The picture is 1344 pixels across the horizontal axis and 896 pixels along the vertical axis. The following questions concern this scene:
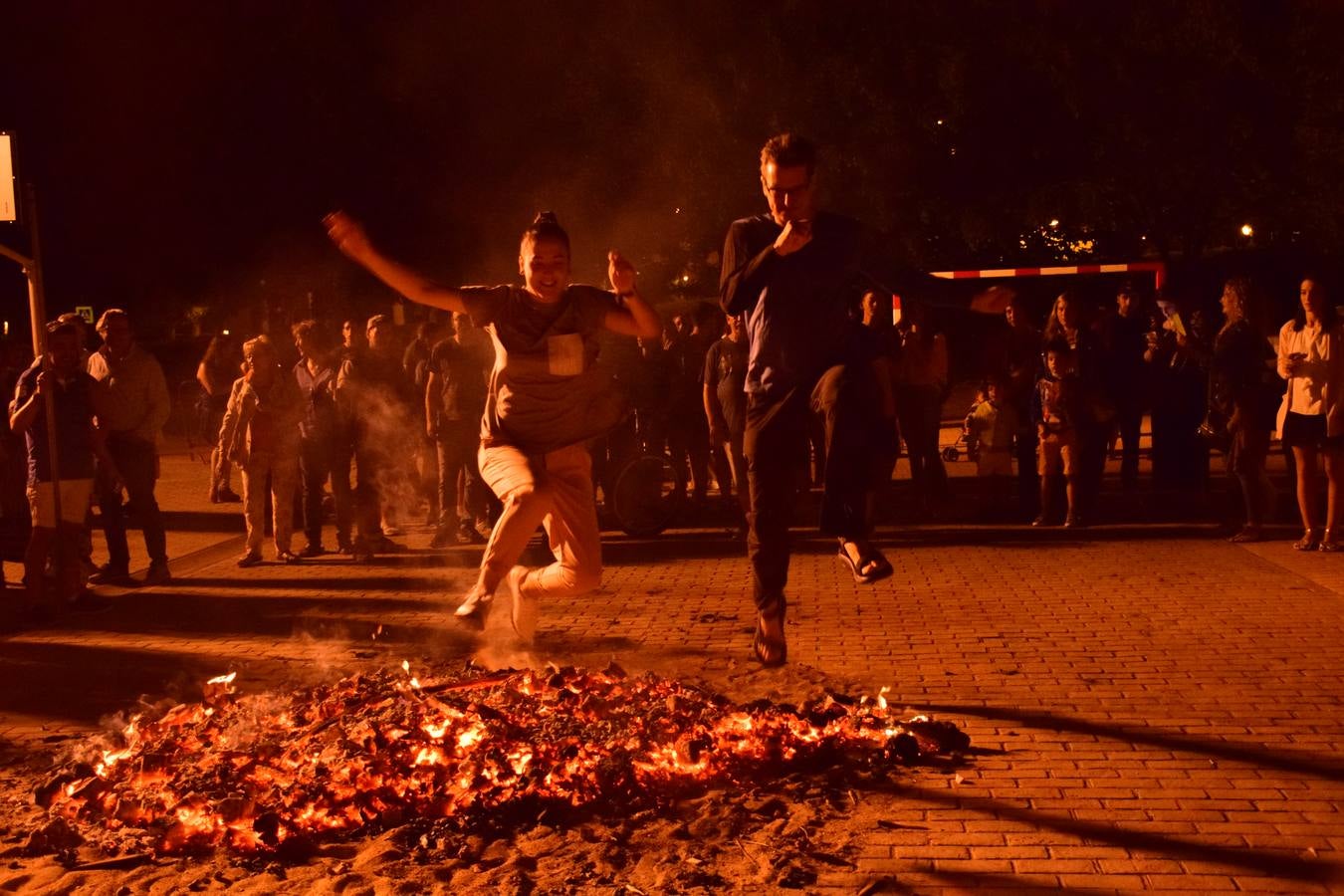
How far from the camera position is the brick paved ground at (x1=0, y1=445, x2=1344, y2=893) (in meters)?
5.05

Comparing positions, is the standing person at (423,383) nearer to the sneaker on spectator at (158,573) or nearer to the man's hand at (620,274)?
the sneaker on spectator at (158,573)

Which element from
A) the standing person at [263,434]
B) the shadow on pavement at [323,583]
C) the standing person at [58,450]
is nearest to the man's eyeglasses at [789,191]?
the shadow on pavement at [323,583]

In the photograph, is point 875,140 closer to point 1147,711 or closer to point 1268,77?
point 1268,77

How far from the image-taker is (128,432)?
11492 mm

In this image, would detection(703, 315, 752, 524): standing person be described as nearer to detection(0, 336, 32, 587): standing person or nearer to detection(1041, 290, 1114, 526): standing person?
detection(1041, 290, 1114, 526): standing person

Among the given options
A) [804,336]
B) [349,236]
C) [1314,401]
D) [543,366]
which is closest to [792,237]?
[804,336]

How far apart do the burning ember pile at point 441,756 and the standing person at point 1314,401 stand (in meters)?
6.32

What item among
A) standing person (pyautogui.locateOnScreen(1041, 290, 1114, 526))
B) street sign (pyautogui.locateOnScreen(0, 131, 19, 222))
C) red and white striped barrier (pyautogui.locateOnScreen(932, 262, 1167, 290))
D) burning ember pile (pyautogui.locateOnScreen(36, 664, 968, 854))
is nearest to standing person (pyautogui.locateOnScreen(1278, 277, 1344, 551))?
standing person (pyautogui.locateOnScreen(1041, 290, 1114, 526))

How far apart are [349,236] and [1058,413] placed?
8.35 m

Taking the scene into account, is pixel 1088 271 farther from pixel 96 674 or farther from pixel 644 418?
pixel 96 674

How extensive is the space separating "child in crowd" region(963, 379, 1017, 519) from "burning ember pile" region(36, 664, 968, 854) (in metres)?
8.06

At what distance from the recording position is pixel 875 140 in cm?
3033

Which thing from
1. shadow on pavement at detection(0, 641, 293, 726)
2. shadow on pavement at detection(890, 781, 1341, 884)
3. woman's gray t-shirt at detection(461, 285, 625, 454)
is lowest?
shadow on pavement at detection(890, 781, 1341, 884)

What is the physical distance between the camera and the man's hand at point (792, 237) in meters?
6.37
